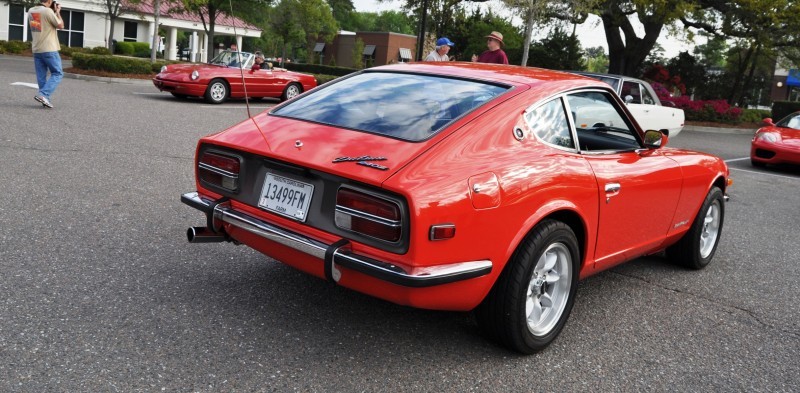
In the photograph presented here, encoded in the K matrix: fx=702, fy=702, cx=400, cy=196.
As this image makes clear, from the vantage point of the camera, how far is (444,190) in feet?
9.91

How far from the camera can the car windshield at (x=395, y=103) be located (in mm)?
3530

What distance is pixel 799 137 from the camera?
512 inches

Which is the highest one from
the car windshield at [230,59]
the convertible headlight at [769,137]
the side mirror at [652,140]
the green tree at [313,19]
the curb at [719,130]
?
the green tree at [313,19]

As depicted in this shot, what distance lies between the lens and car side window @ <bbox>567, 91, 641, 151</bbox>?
165 inches

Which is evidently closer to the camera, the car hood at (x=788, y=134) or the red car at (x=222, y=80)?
the car hood at (x=788, y=134)

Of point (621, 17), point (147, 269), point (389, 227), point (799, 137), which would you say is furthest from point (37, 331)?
point (621, 17)

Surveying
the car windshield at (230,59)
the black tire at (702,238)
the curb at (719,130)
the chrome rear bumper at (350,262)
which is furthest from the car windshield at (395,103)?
the curb at (719,130)

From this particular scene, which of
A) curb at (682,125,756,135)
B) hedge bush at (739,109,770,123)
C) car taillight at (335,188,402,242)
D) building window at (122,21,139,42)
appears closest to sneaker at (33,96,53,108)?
car taillight at (335,188,402,242)

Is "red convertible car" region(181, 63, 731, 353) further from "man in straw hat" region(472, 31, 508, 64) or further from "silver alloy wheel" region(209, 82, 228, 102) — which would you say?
"silver alloy wheel" region(209, 82, 228, 102)

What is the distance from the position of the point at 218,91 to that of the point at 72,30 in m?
32.7

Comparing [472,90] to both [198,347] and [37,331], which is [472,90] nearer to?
[198,347]

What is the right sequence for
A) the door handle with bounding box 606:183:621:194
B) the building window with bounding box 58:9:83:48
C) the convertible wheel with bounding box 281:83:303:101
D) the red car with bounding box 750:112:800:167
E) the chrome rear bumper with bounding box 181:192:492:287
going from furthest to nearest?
the building window with bounding box 58:9:83:48, the convertible wheel with bounding box 281:83:303:101, the red car with bounding box 750:112:800:167, the door handle with bounding box 606:183:621:194, the chrome rear bumper with bounding box 181:192:492:287

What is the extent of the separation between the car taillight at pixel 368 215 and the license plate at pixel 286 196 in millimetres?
215

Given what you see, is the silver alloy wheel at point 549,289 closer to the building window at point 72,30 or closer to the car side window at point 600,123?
the car side window at point 600,123
